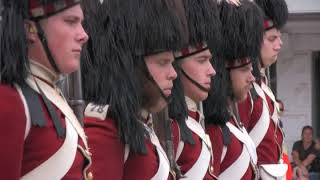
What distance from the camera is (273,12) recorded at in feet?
15.3

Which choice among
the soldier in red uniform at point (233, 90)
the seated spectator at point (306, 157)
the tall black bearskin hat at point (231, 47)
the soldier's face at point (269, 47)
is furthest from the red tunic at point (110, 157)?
the seated spectator at point (306, 157)

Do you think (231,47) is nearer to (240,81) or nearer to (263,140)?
(240,81)

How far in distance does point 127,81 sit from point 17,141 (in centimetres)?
66

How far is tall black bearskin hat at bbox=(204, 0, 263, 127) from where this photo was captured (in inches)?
142

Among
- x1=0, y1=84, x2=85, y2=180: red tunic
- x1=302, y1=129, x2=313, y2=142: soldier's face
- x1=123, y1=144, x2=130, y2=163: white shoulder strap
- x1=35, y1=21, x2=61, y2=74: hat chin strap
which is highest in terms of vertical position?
x1=35, y1=21, x2=61, y2=74: hat chin strap

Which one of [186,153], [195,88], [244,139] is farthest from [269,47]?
[186,153]

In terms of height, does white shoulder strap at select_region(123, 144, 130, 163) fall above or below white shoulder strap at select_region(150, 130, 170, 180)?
above

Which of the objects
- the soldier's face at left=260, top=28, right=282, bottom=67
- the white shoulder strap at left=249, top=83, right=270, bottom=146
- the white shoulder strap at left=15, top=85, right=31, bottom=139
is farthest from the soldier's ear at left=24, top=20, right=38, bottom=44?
the soldier's face at left=260, top=28, right=282, bottom=67

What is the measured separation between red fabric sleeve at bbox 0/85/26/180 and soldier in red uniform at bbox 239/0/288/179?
2.18m

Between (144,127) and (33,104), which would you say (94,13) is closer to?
(144,127)

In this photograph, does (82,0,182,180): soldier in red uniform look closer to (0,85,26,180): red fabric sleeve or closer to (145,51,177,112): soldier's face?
(145,51,177,112): soldier's face

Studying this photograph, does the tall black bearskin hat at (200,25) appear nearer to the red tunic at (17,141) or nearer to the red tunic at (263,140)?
the red tunic at (263,140)

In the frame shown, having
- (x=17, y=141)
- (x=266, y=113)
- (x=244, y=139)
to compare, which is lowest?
(x=266, y=113)

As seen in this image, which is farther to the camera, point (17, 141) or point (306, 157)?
point (306, 157)
